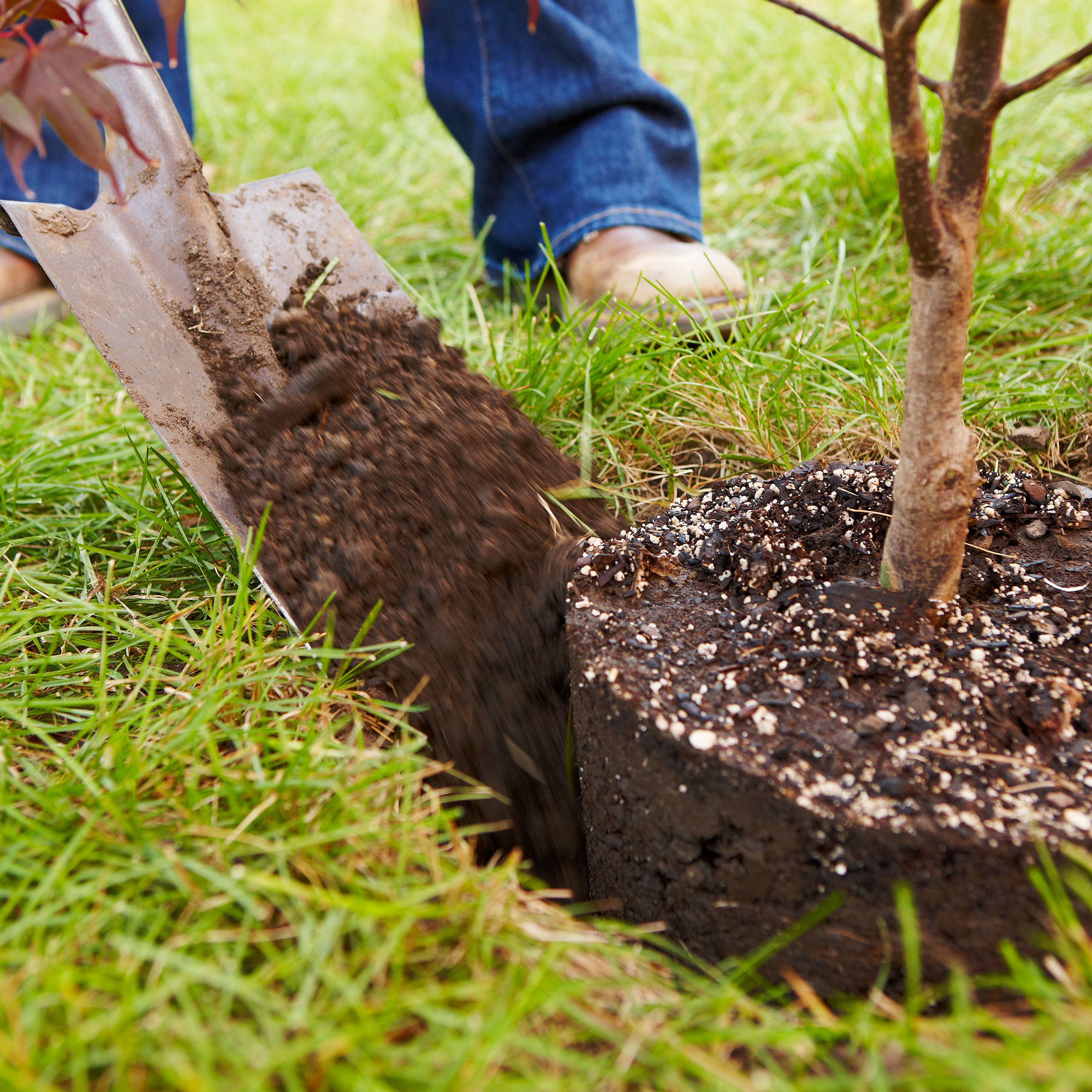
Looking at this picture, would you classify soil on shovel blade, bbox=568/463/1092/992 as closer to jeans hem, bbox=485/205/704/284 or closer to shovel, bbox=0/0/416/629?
shovel, bbox=0/0/416/629

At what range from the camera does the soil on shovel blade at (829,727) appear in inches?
36.9

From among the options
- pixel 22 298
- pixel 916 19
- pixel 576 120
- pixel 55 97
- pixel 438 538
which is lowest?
pixel 438 538

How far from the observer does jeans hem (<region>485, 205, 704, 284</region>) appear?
7.38 feet

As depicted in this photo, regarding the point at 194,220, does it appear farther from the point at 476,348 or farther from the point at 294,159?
the point at 294,159

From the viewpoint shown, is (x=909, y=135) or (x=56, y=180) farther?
(x=56, y=180)

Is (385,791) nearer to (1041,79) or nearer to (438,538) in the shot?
(438,538)

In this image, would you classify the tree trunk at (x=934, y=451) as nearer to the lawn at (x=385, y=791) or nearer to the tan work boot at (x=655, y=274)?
the lawn at (x=385, y=791)

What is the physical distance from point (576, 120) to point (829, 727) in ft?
6.23

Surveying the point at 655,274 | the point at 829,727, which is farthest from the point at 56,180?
the point at 829,727

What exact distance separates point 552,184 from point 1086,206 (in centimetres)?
151

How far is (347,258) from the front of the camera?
1676mm

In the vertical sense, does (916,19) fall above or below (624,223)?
above

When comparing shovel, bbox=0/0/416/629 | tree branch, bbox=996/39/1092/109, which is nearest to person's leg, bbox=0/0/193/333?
shovel, bbox=0/0/416/629

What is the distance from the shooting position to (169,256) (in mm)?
1568
